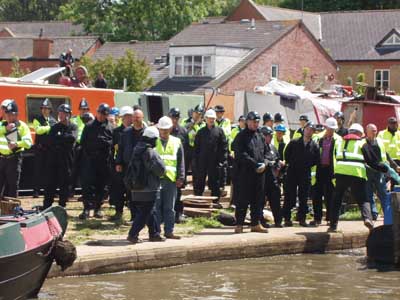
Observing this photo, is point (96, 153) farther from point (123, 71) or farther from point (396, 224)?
point (123, 71)

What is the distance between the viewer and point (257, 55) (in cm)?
5603

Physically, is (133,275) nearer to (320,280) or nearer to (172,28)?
(320,280)

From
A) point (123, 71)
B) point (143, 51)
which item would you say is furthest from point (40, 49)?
point (123, 71)

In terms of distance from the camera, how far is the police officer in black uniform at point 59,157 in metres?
16.4

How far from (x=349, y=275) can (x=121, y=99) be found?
9772mm

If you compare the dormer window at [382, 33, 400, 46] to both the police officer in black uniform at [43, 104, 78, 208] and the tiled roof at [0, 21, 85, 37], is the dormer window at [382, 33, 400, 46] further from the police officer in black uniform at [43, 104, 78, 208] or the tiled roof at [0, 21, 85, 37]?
the police officer in black uniform at [43, 104, 78, 208]

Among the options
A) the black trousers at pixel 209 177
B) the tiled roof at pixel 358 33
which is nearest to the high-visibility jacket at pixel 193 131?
the black trousers at pixel 209 177

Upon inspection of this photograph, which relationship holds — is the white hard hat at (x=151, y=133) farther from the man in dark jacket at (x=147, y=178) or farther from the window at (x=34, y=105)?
the window at (x=34, y=105)

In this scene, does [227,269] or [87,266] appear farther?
[227,269]

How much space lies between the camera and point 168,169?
48.2 feet

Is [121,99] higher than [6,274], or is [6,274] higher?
[121,99]

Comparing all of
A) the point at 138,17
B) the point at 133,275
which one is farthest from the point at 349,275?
the point at 138,17

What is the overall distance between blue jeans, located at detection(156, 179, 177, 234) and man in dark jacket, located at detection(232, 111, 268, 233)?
1.31 meters

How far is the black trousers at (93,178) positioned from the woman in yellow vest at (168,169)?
1.93 meters
